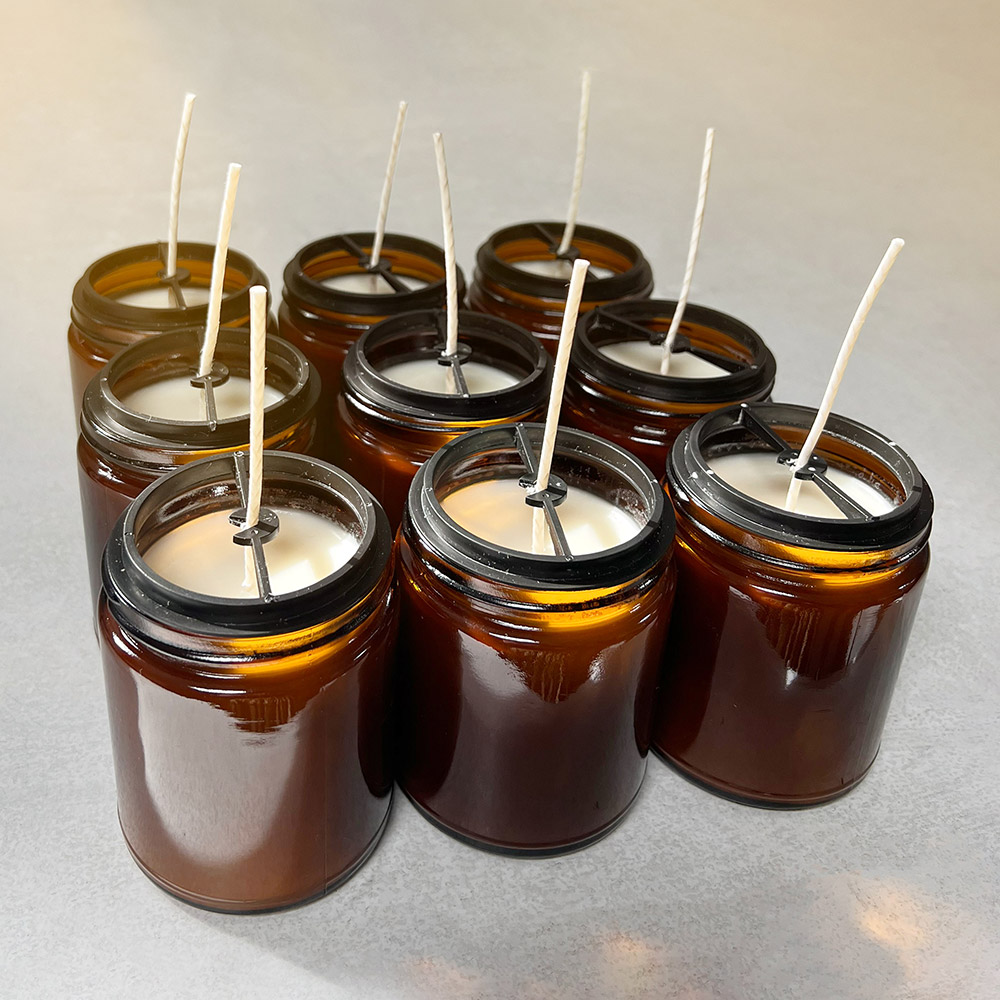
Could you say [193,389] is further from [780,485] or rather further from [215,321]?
[780,485]

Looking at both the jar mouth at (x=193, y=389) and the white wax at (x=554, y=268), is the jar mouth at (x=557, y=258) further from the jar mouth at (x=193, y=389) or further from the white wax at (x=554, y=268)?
Result: the jar mouth at (x=193, y=389)

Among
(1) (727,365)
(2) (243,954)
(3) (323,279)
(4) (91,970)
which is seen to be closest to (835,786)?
(1) (727,365)

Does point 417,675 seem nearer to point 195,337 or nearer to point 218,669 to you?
point 218,669

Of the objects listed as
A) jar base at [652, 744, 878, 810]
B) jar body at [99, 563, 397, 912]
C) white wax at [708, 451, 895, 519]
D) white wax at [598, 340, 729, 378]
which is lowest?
jar base at [652, 744, 878, 810]

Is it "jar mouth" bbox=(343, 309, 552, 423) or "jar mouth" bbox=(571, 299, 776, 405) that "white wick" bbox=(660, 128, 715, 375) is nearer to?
"jar mouth" bbox=(571, 299, 776, 405)

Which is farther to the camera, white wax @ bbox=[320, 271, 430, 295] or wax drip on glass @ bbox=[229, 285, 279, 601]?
white wax @ bbox=[320, 271, 430, 295]

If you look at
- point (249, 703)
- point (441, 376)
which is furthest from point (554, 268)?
point (249, 703)

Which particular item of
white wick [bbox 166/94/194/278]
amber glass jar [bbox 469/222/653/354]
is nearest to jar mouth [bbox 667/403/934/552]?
amber glass jar [bbox 469/222/653/354]
